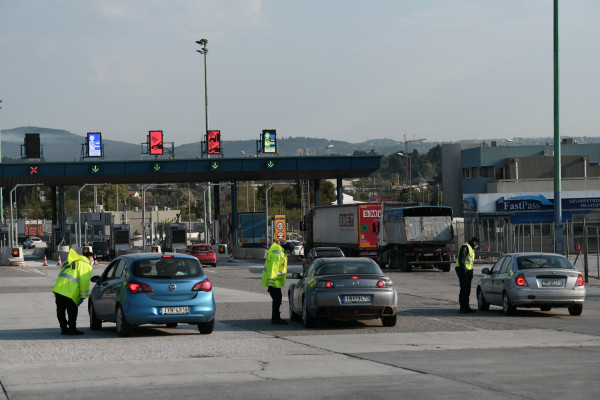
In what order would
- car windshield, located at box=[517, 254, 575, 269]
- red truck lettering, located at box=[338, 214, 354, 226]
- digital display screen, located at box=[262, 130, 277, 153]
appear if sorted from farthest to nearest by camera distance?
1. digital display screen, located at box=[262, 130, 277, 153]
2. red truck lettering, located at box=[338, 214, 354, 226]
3. car windshield, located at box=[517, 254, 575, 269]

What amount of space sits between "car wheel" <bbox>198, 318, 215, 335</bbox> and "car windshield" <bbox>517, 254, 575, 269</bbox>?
7.59 meters

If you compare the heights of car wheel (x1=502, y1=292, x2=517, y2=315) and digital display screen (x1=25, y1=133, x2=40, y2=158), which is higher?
digital display screen (x1=25, y1=133, x2=40, y2=158)

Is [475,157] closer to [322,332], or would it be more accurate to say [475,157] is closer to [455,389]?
[322,332]

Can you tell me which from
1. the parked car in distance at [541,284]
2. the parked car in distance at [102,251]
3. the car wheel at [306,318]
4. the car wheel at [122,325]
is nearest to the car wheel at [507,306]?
the parked car in distance at [541,284]

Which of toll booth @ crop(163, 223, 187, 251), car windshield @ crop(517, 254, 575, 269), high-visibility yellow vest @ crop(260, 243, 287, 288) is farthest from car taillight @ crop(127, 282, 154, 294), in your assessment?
toll booth @ crop(163, 223, 187, 251)

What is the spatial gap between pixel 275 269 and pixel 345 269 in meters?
1.66

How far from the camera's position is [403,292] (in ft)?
105

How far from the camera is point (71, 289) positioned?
1845 centimetres

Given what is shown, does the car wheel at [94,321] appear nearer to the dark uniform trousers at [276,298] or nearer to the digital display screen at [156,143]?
the dark uniform trousers at [276,298]

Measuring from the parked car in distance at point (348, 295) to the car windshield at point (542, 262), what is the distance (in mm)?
4422

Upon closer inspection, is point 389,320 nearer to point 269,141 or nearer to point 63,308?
point 63,308

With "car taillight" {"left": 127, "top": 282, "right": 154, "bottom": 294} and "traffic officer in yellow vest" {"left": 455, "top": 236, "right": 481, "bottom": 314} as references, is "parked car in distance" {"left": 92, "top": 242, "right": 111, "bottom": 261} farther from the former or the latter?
"car taillight" {"left": 127, "top": 282, "right": 154, "bottom": 294}

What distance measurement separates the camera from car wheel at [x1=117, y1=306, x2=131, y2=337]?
688 inches

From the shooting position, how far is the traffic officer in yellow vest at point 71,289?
18.4m
